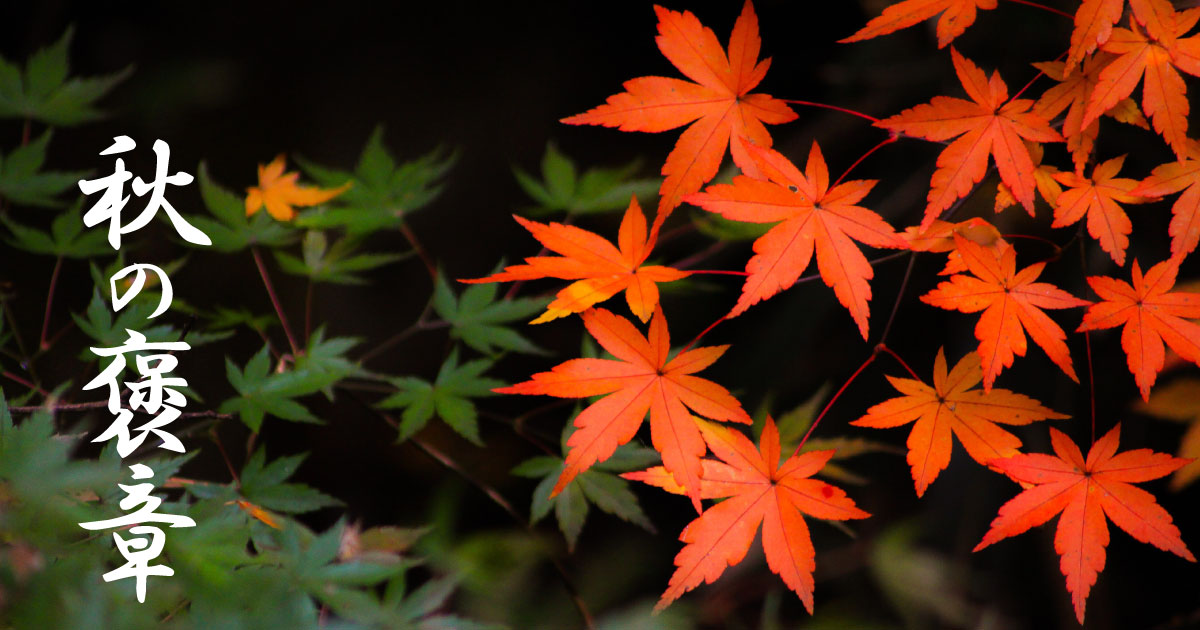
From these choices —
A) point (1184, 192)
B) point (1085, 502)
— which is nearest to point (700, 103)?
point (1184, 192)

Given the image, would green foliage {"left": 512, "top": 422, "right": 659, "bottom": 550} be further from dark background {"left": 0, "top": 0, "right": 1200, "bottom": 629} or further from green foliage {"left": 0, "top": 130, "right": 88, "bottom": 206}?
green foliage {"left": 0, "top": 130, "right": 88, "bottom": 206}

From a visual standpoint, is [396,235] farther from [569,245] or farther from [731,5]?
[569,245]

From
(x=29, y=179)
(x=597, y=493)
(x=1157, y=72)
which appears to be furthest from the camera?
(x=29, y=179)

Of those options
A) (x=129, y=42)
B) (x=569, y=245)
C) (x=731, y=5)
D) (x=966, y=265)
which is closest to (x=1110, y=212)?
(x=966, y=265)

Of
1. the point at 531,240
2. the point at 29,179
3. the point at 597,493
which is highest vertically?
the point at 29,179

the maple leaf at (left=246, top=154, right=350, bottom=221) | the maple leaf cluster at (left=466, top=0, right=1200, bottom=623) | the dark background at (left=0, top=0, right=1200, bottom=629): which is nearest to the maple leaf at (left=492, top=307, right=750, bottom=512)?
the maple leaf cluster at (left=466, top=0, right=1200, bottom=623)

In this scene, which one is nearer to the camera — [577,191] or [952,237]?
[952,237]

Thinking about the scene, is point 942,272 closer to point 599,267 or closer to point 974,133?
point 974,133
